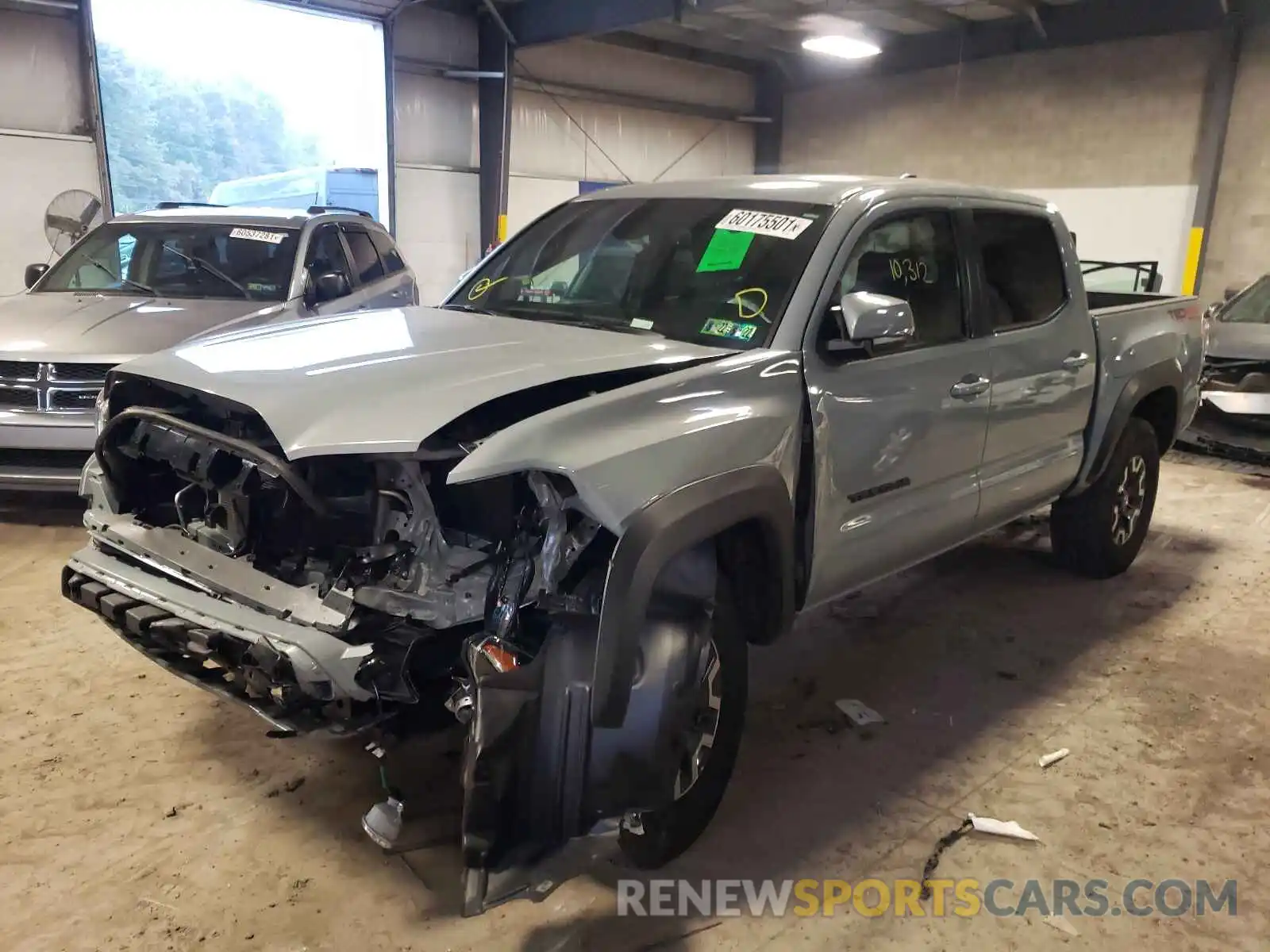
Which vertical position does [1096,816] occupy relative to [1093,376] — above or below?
below

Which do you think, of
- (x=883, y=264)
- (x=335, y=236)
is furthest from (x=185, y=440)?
(x=335, y=236)

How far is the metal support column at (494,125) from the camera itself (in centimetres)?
1105

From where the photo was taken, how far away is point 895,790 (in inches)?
Answer: 116

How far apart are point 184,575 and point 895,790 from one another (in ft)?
7.25

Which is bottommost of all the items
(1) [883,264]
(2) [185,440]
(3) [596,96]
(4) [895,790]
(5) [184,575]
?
(4) [895,790]

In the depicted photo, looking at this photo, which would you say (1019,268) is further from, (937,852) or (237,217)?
(237,217)

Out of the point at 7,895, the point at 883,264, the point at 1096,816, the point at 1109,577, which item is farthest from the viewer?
the point at 1109,577

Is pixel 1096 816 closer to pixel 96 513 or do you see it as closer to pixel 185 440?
pixel 185 440

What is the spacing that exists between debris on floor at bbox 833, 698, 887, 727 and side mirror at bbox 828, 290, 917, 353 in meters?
1.41

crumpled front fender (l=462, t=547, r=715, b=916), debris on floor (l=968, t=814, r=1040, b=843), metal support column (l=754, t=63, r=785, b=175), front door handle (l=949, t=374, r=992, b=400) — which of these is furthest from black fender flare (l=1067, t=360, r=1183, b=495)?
metal support column (l=754, t=63, r=785, b=175)

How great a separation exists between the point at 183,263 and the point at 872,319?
4906mm

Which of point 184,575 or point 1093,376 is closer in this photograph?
point 184,575

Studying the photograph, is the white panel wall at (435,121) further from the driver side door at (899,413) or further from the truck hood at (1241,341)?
the driver side door at (899,413)

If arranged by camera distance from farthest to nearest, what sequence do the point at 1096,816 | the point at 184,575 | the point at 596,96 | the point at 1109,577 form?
the point at 596,96 < the point at 1109,577 < the point at 1096,816 < the point at 184,575
